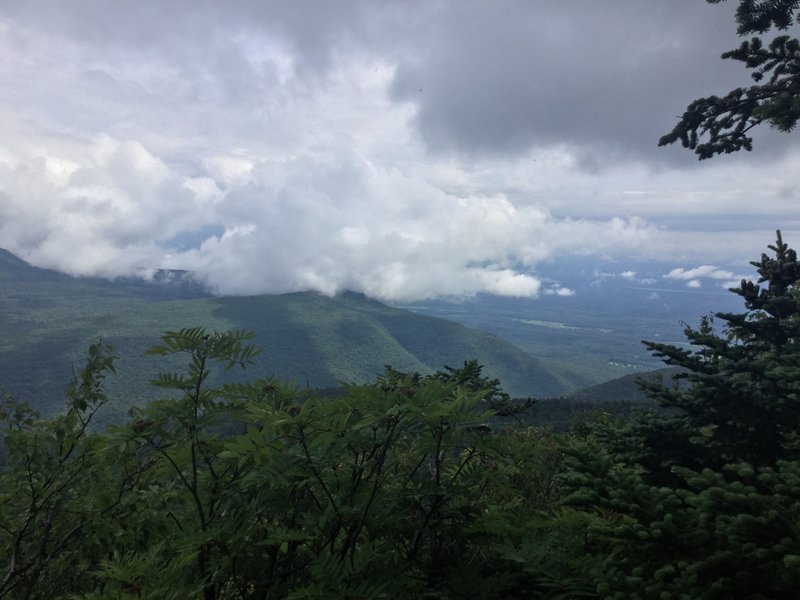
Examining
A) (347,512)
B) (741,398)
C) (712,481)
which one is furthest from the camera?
(741,398)

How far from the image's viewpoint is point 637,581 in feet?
8.22

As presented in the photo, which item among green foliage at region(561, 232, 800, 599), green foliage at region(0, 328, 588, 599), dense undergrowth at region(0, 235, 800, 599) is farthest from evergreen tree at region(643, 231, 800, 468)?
green foliage at region(0, 328, 588, 599)

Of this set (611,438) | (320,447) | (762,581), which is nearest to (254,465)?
(320,447)

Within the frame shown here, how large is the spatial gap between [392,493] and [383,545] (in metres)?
0.35

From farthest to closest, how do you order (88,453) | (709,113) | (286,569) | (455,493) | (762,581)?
(709,113), (88,453), (455,493), (286,569), (762,581)

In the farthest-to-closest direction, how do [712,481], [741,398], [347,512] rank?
[741,398]
[712,481]
[347,512]

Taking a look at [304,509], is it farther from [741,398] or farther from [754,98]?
[754,98]

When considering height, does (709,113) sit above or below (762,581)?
above

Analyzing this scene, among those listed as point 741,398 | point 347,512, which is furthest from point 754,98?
point 347,512

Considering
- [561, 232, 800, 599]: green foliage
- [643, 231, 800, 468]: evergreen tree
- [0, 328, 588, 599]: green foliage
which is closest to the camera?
[561, 232, 800, 599]: green foliage

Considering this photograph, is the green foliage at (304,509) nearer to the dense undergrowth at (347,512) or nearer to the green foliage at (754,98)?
the dense undergrowth at (347,512)

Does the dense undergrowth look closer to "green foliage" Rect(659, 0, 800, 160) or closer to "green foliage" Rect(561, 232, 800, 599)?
"green foliage" Rect(561, 232, 800, 599)

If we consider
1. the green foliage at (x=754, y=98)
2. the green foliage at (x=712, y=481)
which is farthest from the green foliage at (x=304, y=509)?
the green foliage at (x=754, y=98)

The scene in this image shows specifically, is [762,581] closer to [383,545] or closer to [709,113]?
[383,545]
